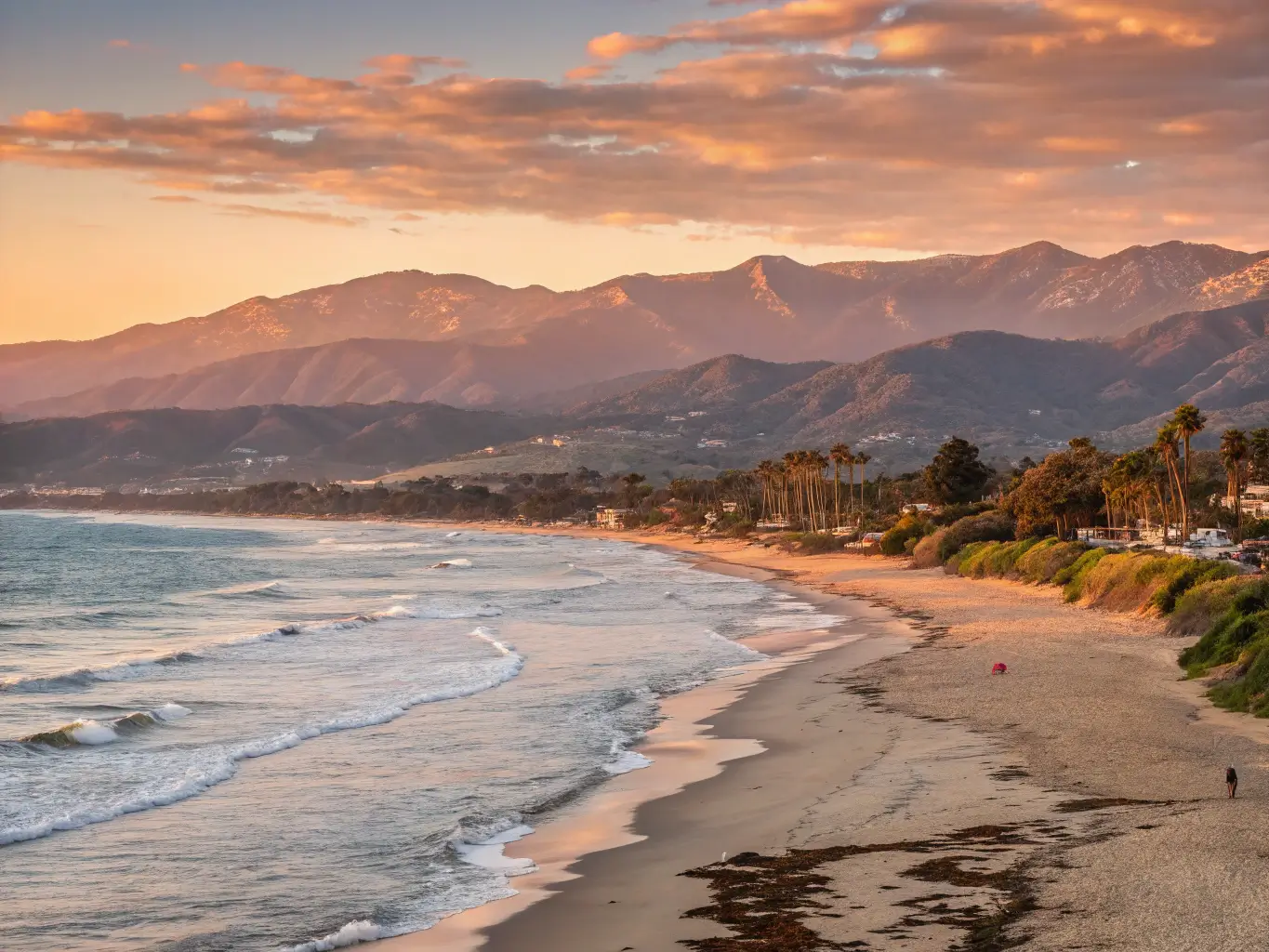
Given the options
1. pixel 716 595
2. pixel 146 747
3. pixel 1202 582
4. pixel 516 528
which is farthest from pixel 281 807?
pixel 516 528

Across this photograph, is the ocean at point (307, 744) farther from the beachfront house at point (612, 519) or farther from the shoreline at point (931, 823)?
the beachfront house at point (612, 519)

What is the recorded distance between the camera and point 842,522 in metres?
118

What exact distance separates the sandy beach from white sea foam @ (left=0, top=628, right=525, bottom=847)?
5.77 m

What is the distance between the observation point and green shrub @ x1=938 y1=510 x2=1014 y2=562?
74125 millimetres

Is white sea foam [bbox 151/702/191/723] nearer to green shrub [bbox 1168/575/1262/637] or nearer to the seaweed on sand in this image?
the seaweed on sand

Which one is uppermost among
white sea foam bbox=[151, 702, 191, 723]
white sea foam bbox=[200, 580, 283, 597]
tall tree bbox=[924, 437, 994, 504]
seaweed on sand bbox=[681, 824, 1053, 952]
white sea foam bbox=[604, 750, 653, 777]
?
tall tree bbox=[924, 437, 994, 504]

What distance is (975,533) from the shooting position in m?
75.3

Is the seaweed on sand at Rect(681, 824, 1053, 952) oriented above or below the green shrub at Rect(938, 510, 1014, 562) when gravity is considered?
below

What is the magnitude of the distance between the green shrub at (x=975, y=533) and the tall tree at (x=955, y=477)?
22408 millimetres

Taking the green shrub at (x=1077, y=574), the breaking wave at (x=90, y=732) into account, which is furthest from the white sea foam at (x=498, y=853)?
the green shrub at (x=1077, y=574)

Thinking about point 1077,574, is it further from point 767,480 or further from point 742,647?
point 767,480

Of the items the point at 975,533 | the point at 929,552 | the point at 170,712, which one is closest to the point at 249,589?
the point at 929,552

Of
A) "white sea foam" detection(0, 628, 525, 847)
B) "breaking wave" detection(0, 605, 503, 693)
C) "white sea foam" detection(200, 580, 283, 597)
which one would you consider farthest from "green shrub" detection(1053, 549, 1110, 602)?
"white sea foam" detection(200, 580, 283, 597)

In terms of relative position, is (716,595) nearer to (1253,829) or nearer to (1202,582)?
(1202,582)
